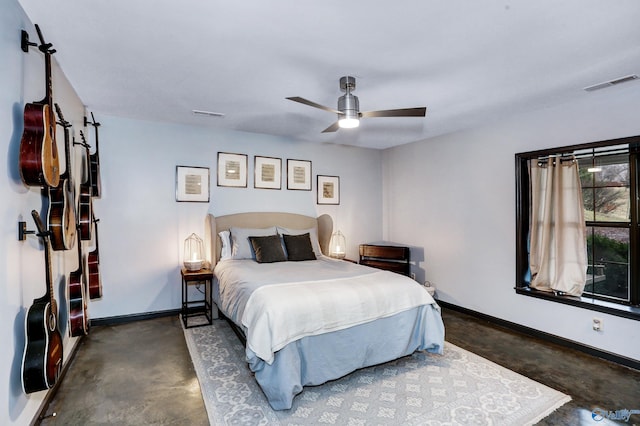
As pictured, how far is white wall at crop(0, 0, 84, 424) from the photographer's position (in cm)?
168

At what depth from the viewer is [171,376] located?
2.82 m

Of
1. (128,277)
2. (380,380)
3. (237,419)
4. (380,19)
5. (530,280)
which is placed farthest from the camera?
(128,277)

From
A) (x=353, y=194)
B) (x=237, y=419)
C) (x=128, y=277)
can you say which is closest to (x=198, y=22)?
(x=237, y=419)

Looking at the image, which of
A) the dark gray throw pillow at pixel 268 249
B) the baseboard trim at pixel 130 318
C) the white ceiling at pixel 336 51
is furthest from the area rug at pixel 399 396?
the white ceiling at pixel 336 51

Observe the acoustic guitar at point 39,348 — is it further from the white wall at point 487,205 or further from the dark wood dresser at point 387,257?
the white wall at point 487,205

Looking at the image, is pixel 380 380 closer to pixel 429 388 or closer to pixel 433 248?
pixel 429 388

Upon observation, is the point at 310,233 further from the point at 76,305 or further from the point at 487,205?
the point at 76,305

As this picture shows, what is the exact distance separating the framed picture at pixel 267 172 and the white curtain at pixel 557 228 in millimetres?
3341

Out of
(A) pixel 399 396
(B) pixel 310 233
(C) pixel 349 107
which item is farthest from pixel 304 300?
(B) pixel 310 233

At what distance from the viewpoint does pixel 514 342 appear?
3.56 m

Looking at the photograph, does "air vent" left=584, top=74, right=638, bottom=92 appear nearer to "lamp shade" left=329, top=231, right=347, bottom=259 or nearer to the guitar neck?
"lamp shade" left=329, top=231, right=347, bottom=259

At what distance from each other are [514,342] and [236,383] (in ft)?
9.53

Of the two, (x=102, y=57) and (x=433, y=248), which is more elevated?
(x=102, y=57)

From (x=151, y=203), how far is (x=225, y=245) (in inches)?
42.8
